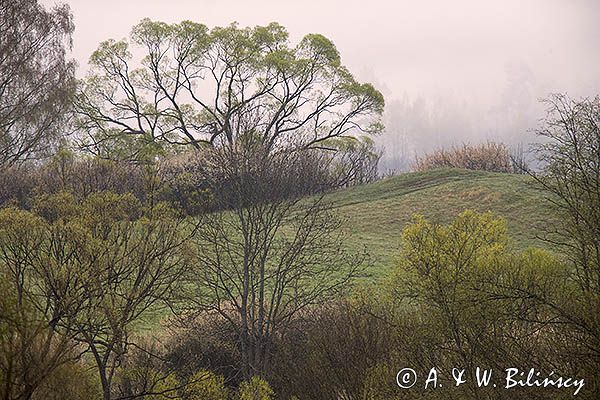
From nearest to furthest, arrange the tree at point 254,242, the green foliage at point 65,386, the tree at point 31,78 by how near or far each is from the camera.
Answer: the green foliage at point 65,386 → the tree at point 254,242 → the tree at point 31,78

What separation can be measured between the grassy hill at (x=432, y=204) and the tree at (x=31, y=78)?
496 inches

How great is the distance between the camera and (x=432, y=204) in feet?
96.7

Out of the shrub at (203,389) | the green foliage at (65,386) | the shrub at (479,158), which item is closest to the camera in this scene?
the green foliage at (65,386)

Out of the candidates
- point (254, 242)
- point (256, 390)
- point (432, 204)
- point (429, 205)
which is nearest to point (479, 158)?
point (432, 204)

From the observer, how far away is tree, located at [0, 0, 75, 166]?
23297 mm

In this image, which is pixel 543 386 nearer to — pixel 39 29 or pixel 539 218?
pixel 539 218

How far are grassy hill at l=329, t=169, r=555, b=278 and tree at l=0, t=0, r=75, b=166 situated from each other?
41.3ft

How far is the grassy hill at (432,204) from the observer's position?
2512 cm

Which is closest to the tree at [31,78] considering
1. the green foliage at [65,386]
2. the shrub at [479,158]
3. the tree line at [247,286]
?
the tree line at [247,286]

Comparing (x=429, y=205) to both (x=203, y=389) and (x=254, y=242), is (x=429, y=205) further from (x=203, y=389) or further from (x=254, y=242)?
(x=203, y=389)

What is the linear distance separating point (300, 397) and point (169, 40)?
28436 mm

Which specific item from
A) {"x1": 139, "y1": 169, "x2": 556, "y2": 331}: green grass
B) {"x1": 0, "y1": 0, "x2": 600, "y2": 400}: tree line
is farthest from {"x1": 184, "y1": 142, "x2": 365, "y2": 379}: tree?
{"x1": 139, "y1": 169, "x2": 556, "y2": 331}: green grass

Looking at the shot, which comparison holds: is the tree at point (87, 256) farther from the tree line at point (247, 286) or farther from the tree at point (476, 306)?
the tree at point (476, 306)

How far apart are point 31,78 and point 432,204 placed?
18182 mm
